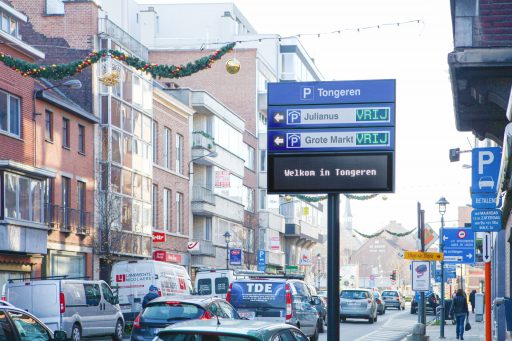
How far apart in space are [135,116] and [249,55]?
27683 millimetres

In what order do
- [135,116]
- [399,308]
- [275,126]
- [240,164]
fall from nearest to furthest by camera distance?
[275,126] < [135,116] < [240,164] < [399,308]

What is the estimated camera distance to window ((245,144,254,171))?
248 feet

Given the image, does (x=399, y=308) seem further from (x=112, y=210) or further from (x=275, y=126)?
(x=275, y=126)

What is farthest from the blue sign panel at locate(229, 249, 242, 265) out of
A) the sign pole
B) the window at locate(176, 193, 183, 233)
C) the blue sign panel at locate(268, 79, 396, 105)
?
the blue sign panel at locate(268, 79, 396, 105)

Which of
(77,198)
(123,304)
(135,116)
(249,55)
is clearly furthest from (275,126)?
(249,55)

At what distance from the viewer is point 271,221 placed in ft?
260

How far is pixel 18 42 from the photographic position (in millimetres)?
38844

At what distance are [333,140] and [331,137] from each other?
0.18 ft

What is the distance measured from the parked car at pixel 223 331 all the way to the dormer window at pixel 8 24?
28835 mm

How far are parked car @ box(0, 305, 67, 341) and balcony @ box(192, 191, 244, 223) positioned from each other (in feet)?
158

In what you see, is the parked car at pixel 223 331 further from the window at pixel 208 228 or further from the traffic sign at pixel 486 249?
the window at pixel 208 228

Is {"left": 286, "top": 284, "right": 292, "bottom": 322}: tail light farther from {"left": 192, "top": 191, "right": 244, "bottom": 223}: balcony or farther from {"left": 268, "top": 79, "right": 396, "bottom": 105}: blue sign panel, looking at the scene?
{"left": 192, "top": 191, "right": 244, "bottom": 223}: balcony

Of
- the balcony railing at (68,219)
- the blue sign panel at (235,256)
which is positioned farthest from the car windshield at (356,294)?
the balcony railing at (68,219)

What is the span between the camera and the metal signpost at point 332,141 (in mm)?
13039
